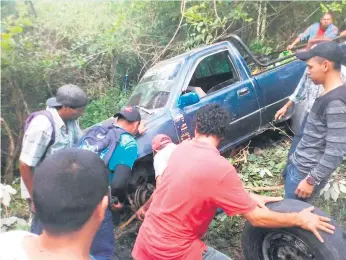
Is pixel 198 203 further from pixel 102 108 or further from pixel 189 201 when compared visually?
pixel 102 108

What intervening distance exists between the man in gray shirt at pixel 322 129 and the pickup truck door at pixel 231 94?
1.74 m

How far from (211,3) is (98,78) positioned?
125 inches

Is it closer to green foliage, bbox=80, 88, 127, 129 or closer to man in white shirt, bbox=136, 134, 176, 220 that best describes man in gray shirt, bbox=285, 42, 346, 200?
man in white shirt, bbox=136, 134, 176, 220

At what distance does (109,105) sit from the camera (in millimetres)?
7562

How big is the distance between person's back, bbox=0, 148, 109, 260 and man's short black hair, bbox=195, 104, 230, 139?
0.93 meters

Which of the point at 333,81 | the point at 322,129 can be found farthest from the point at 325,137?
the point at 333,81

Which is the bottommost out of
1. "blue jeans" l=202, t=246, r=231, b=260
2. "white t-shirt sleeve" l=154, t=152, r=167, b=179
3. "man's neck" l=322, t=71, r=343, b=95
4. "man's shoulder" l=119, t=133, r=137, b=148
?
"blue jeans" l=202, t=246, r=231, b=260

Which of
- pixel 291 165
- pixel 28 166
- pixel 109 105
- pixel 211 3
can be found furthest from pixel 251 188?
pixel 211 3

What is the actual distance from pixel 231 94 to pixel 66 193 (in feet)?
11.8

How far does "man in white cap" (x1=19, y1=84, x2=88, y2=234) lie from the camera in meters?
2.71

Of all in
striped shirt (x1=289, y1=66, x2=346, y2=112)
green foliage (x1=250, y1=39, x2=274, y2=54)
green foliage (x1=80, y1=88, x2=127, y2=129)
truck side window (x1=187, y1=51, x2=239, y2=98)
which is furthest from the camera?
green foliage (x1=250, y1=39, x2=274, y2=54)

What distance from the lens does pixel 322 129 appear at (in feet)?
8.15

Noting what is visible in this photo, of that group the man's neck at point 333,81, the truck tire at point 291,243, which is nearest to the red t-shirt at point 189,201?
the truck tire at point 291,243

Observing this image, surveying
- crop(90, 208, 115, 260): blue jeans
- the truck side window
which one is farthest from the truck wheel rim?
the truck side window
